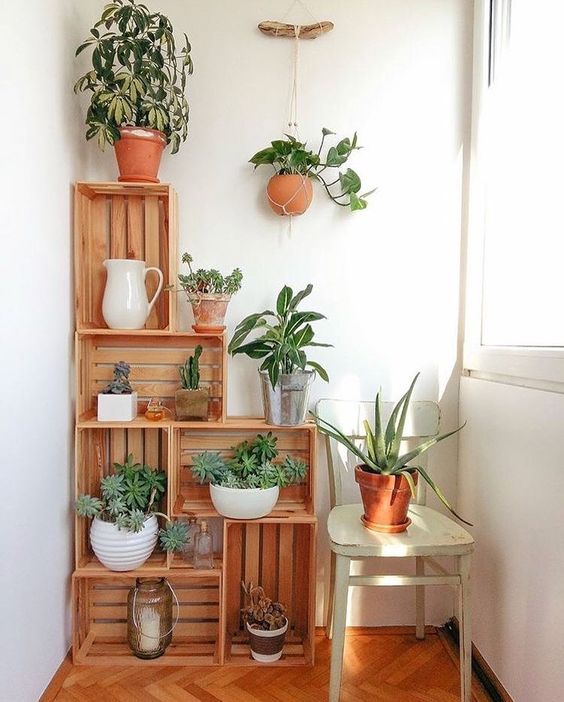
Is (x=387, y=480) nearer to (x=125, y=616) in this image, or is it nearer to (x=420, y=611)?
(x=420, y=611)

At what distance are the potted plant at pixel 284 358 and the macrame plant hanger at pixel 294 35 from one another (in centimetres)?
39

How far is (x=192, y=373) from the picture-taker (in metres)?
1.85

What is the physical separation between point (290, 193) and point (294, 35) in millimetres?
605

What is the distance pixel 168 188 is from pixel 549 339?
4.17ft

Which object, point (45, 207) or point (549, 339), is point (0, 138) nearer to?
point (45, 207)

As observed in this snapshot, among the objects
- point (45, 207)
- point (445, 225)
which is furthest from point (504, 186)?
point (45, 207)

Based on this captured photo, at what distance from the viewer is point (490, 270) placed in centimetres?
189

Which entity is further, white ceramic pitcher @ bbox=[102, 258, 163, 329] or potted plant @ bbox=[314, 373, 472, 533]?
white ceramic pitcher @ bbox=[102, 258, 163, 329]

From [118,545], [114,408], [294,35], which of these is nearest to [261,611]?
[118,545]

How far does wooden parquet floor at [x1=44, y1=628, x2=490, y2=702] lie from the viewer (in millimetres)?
1651

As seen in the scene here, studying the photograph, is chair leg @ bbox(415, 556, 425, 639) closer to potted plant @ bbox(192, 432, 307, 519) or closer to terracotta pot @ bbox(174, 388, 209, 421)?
potted plant @ bbox(192, 432, 307, 519)

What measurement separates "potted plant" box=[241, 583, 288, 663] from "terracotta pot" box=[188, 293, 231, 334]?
99cm

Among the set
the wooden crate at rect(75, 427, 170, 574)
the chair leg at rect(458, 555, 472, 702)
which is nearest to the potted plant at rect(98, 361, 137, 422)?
the wooden crate at rect(75, 427, 170, 574)

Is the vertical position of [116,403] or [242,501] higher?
[116,403]
